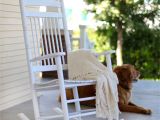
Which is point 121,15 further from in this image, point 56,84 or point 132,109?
point 56,84

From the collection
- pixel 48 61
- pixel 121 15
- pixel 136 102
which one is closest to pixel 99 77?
pixel 48 61

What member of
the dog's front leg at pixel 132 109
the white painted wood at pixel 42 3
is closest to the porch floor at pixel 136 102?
the dog's front leg at pixel 132 109

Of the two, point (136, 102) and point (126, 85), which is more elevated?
point (126, 85)

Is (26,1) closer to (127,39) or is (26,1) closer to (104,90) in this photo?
(104,90)

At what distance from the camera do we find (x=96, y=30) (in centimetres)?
723

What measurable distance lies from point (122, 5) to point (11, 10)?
3.81 m

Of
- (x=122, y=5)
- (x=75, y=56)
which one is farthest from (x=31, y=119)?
(x=122, y=5)

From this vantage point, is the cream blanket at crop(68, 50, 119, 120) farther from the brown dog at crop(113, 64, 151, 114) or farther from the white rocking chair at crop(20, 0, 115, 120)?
the brown dog at crop(113, 64, 151, 114)

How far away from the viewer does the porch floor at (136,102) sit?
2.94m

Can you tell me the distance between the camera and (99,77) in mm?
2426

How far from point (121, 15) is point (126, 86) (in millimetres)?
3880

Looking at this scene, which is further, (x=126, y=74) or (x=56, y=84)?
(x=126, y=74)

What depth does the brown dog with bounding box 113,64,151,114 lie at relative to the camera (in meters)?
3.03

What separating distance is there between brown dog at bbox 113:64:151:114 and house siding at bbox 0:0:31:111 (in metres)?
1.18
